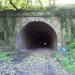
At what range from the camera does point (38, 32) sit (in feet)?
84.4

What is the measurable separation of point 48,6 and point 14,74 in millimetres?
12019

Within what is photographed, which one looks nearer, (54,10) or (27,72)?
(27,72)

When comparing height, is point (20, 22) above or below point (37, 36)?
above

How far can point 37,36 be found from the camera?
2736 centimetres

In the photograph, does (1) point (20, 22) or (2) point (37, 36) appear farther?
(2) point (37, 36)

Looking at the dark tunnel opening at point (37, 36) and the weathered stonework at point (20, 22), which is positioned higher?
the weathered stonework at point (20, 22)

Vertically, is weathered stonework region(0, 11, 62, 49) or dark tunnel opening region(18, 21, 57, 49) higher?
weathered stonework region(0, 11, 62, 49)

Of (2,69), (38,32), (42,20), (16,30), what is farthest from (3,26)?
(2,69)

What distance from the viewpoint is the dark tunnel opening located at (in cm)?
2050

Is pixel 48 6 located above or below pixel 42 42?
above

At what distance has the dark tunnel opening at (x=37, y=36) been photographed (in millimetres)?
20500

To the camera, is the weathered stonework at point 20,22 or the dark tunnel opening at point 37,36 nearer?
the weathered stonework at point 20,22

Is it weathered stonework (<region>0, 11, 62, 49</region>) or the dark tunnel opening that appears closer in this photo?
weathered stonework (<region>0, 11, 62, 49</region>)

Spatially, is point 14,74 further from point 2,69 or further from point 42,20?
point 42,20
